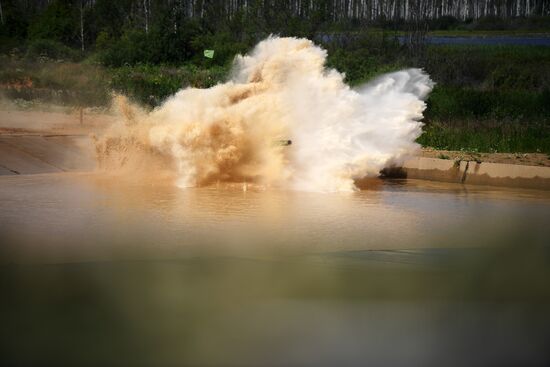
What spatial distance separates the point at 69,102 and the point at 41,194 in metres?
13.6

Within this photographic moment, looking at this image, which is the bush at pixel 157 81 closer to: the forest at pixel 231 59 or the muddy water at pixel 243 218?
the forest at pixel 231 59

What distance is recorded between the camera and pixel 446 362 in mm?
5457

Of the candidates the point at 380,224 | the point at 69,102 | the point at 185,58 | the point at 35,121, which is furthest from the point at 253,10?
the point at 380,224

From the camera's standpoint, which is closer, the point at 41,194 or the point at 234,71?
the point at 41,194

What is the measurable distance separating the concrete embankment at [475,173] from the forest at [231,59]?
2154 millimetres

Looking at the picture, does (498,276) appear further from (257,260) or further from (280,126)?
(280,126)

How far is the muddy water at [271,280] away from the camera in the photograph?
570 cm

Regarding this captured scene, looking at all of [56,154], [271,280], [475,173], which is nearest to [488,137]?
[475,173]

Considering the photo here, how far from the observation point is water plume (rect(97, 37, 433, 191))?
1358 centimetres

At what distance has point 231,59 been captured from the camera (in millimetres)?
32719

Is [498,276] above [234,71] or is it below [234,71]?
below

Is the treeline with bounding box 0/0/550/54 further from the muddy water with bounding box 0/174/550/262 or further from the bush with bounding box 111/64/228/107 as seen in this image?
the muddy water with bounding box 0/174/550/262

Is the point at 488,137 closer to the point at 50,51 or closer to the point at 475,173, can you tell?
the point at 475,173

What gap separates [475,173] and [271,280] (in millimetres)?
7383
